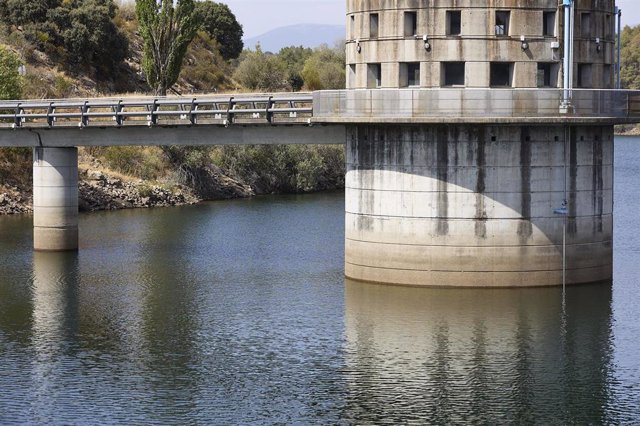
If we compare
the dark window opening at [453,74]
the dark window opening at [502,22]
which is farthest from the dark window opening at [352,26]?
the dark window opening at [502,22]

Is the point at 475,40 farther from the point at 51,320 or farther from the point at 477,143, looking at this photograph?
the point at 51,320

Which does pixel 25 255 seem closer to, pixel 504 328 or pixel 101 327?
pixel 101 327

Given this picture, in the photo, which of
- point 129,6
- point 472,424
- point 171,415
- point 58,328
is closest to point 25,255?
point 58,328

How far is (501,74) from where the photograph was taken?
2100 inches

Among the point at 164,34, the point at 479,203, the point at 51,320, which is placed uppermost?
the point at 164,34

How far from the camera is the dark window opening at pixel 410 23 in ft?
174

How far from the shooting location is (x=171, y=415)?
117 ft

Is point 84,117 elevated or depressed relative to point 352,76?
depressed

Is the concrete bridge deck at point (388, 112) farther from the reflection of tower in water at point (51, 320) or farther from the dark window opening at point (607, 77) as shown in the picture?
the reflection of tower in water at point (51, 320)

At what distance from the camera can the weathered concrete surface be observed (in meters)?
52.1

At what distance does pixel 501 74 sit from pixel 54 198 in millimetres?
24035

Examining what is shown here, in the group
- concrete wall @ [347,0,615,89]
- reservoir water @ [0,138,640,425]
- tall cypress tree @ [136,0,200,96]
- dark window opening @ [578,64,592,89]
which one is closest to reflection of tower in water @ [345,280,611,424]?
reservoir water @ [0,138,640,425]

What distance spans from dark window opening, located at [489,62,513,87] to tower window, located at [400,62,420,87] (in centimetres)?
306

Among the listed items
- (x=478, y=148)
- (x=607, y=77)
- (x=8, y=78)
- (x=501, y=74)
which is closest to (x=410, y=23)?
(x=501, y=74)
